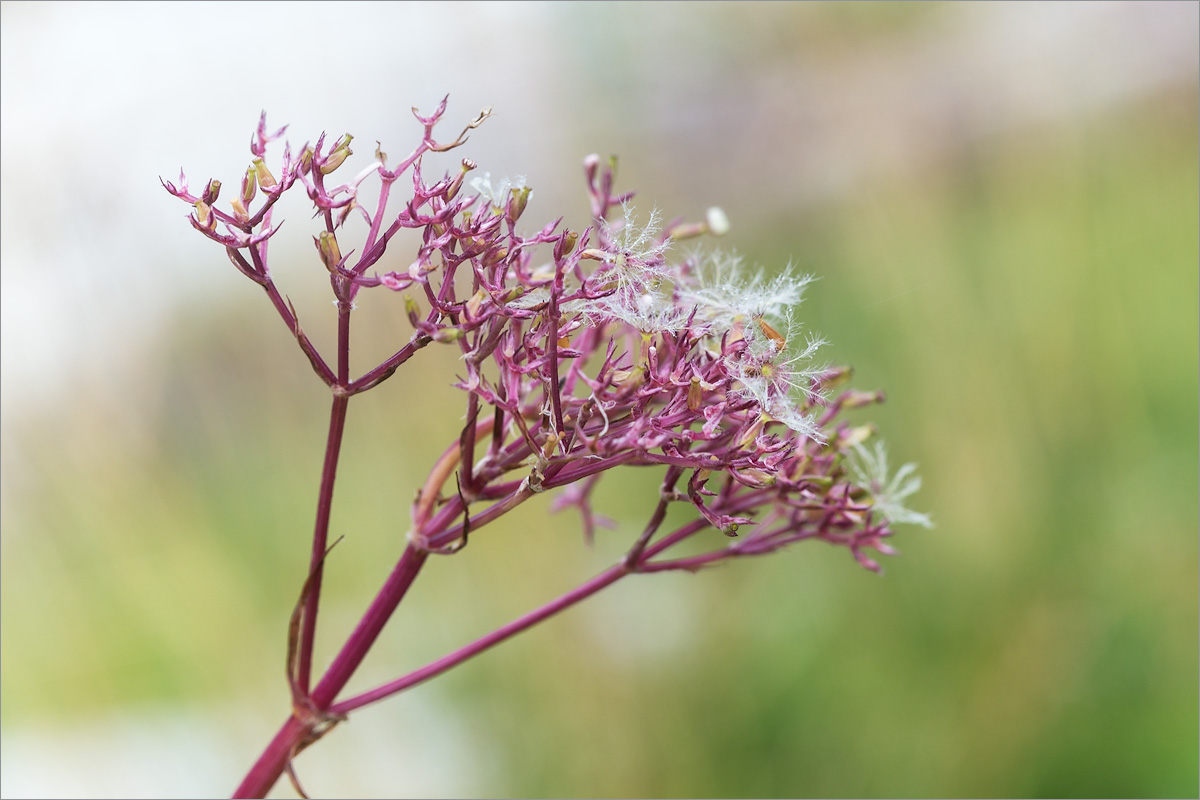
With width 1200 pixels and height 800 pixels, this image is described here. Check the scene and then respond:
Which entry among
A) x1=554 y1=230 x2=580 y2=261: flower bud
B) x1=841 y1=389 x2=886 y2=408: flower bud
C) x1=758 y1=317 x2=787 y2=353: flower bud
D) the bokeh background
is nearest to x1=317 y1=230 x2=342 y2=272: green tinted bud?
x1=554 y1=230 x2=580 y2=261: flower bud

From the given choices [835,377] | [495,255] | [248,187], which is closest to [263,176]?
[248,187]

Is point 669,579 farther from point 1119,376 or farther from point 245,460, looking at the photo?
point 245,460

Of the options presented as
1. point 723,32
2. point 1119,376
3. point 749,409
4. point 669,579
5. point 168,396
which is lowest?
point 669,579

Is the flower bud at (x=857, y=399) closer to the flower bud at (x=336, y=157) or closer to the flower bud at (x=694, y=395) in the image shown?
the flower bud at (x=694, y=395)

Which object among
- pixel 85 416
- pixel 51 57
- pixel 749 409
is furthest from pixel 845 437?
pixel 51 57

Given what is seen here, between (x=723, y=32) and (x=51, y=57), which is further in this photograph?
(x=723, y=32)

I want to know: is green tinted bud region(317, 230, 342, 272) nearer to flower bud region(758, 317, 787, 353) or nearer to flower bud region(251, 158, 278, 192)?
flower bud region(251, 158, 278, 192)
